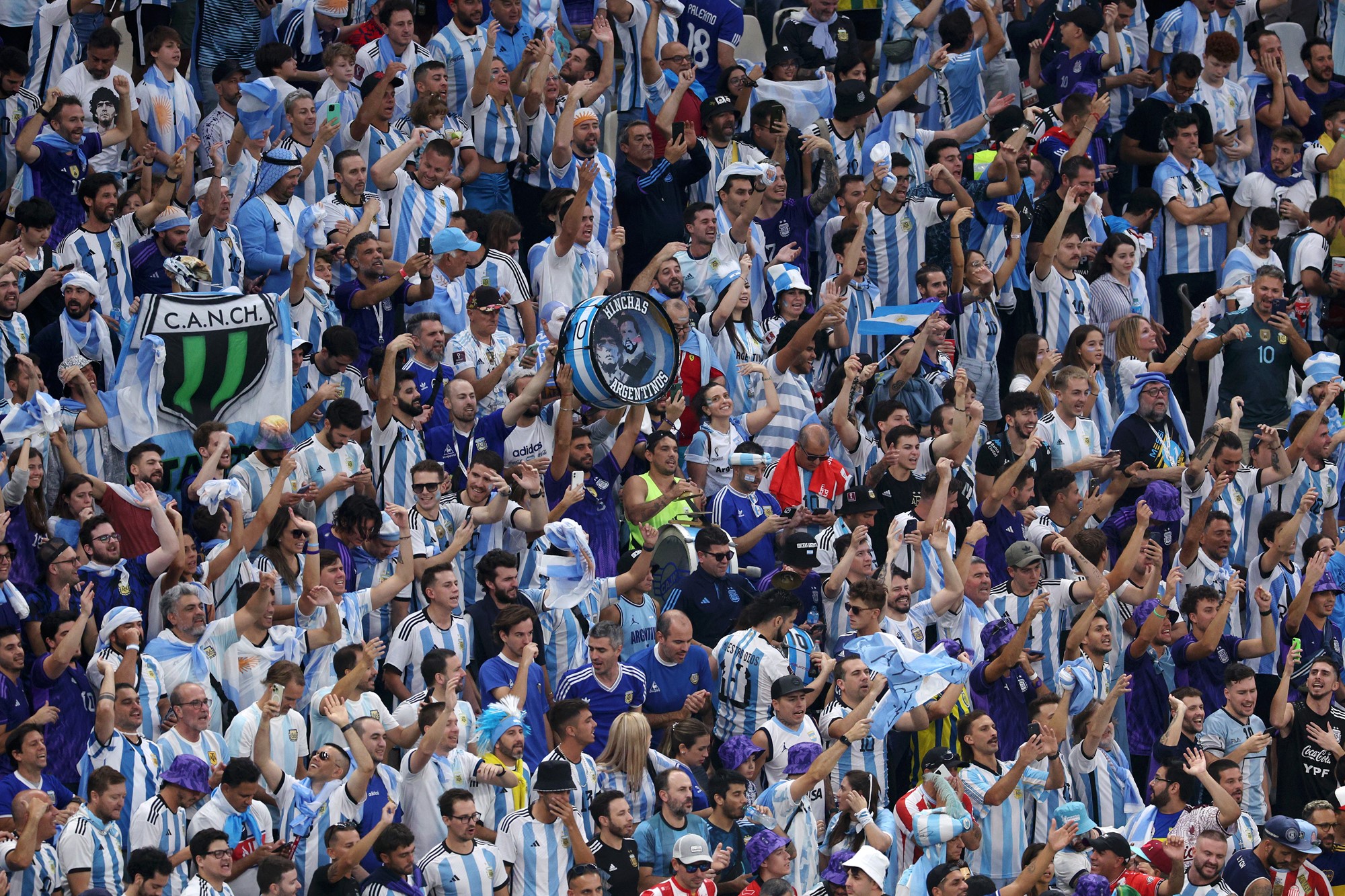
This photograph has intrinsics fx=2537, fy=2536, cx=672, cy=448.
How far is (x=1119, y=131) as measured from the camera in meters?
19.5

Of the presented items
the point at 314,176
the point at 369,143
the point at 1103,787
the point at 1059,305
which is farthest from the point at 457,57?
the point at 1103,787

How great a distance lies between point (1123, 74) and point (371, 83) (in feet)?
20.7

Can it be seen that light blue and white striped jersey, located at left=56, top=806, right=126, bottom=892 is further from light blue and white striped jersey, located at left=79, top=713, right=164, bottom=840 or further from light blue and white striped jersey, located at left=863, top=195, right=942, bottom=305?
light blue and white striped jersey, located at left=863, top=195, right=942, bottom=305

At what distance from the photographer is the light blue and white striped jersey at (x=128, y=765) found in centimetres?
1211

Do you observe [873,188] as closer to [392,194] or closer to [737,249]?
[737,249]

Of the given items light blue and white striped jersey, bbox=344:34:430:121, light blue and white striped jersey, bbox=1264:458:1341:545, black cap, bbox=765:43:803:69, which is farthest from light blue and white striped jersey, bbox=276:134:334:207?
light blue and white striped jersey, bbox=1264:458:1341:545

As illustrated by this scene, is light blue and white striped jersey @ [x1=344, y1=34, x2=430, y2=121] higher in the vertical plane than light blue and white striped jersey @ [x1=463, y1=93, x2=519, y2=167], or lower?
higher

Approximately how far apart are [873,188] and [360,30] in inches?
145

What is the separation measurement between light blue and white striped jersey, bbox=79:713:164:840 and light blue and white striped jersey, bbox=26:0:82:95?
589 cm

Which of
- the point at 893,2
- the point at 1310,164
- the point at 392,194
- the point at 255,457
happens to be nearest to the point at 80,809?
the point at 255,457

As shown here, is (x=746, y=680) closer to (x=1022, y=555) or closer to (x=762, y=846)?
(x=762, y=846)

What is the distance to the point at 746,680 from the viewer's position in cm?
1369

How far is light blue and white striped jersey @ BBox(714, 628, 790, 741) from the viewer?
1365 centimetres

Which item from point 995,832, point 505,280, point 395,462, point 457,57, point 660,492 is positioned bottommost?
point 995,832
